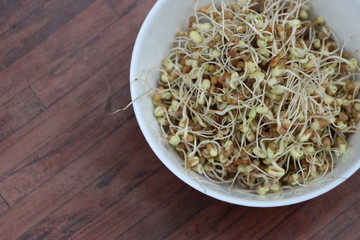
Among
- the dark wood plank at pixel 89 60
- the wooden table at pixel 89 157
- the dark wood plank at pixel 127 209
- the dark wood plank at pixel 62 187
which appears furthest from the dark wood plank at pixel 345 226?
the dark wood plank at pixel 89 60

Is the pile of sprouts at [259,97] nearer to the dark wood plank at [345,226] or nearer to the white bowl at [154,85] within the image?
the white bowl at [154,85]

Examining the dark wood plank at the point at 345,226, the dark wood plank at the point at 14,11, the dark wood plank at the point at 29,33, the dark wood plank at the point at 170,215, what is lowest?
the dark wood plank at the point at 345,226

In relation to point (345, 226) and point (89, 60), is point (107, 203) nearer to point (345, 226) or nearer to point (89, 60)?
point (89, 60)

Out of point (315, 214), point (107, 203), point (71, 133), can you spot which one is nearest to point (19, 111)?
point (71, 133)

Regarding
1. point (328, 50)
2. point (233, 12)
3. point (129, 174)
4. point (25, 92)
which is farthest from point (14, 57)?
point (328, 50)

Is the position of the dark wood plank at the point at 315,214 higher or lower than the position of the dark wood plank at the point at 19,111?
lower

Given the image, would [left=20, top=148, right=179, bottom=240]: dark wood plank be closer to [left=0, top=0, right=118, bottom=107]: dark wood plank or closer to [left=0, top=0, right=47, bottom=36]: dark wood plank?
[left=0, top=0, right=118, bottom=107]: dark wood plank

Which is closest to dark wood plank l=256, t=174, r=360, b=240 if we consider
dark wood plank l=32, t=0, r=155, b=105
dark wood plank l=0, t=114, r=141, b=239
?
dark wood plank l=0, t=114, r=141, b=239
